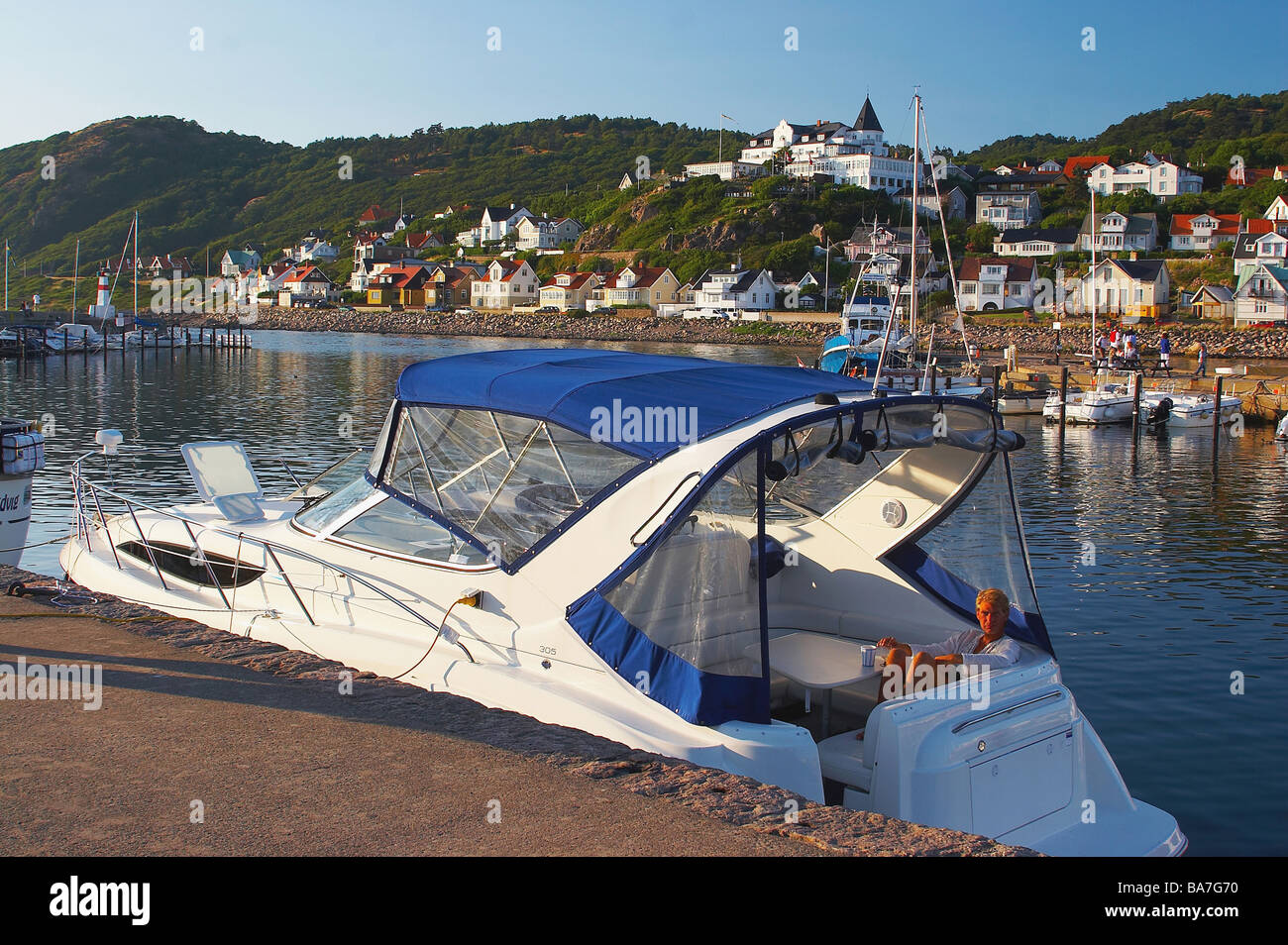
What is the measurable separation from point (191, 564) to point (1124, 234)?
5048 inches

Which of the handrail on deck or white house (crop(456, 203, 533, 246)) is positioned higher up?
white house (crop(456, 203, 533, 246))

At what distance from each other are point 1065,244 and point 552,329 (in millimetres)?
55711

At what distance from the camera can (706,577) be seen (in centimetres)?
712

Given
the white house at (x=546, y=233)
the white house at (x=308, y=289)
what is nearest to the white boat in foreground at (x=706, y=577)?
the white house at (x=308, y=289)

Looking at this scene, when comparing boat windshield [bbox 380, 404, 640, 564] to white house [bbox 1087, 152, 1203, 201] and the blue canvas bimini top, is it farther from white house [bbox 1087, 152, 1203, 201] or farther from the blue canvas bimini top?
white house [bbox 1087, 152, 1203, 201]

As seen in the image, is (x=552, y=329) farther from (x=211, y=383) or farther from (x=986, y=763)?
(x=986, y=763)

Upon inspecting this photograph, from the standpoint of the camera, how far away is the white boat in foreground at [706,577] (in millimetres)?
6891

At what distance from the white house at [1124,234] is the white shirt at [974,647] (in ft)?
402

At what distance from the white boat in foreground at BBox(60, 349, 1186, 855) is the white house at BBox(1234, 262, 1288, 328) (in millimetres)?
89710

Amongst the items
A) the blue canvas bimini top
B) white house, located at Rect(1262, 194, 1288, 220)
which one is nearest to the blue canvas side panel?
the blue canvas bimini top

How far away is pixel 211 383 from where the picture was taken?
5859 centimetres

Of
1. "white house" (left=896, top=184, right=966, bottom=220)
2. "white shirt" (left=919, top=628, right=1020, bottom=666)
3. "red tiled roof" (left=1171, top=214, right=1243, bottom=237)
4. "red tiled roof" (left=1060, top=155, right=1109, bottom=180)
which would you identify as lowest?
"white shirt" (left=919, top=628, right=1020, bottom=666)

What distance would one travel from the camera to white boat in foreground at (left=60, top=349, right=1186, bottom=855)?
22.6 ft
